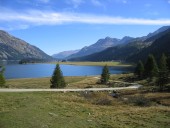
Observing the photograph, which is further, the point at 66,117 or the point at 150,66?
the point at 150,66

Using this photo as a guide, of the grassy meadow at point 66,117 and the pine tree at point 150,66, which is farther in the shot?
the pine tree at point 150,66

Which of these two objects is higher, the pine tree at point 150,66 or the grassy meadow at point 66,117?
the pine tree at point 150,66

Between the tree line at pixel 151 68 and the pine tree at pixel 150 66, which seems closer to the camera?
the tree line at pixel 151 68

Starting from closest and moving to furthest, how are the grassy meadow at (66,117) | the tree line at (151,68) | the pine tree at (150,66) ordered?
the grassy meadow at (66,117) < the tree line at (151,68) < the pine tree at (150,66)

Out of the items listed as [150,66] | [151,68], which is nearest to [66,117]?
[151,68]

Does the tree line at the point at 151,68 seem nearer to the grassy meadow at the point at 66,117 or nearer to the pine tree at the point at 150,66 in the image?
the pine tree at the point at 150,66

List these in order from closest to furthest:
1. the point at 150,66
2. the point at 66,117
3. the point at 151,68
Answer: the point at 66,117, the point at 151,68, the point at 150,66

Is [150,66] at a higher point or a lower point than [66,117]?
higher

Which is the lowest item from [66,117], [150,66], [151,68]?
[66,117]

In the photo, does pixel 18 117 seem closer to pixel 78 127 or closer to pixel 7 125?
pixel 7 125

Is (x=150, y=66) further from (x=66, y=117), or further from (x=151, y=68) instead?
(x=66, y=117)

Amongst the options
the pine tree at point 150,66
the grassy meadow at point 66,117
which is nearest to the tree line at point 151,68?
the pine tree at point 150,66

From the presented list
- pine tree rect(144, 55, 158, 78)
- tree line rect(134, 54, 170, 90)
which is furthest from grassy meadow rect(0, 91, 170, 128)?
pine tree rect(144, 55, 158, 78)

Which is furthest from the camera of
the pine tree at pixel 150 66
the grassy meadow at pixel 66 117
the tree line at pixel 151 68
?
the pine tree at pixel 150 66
